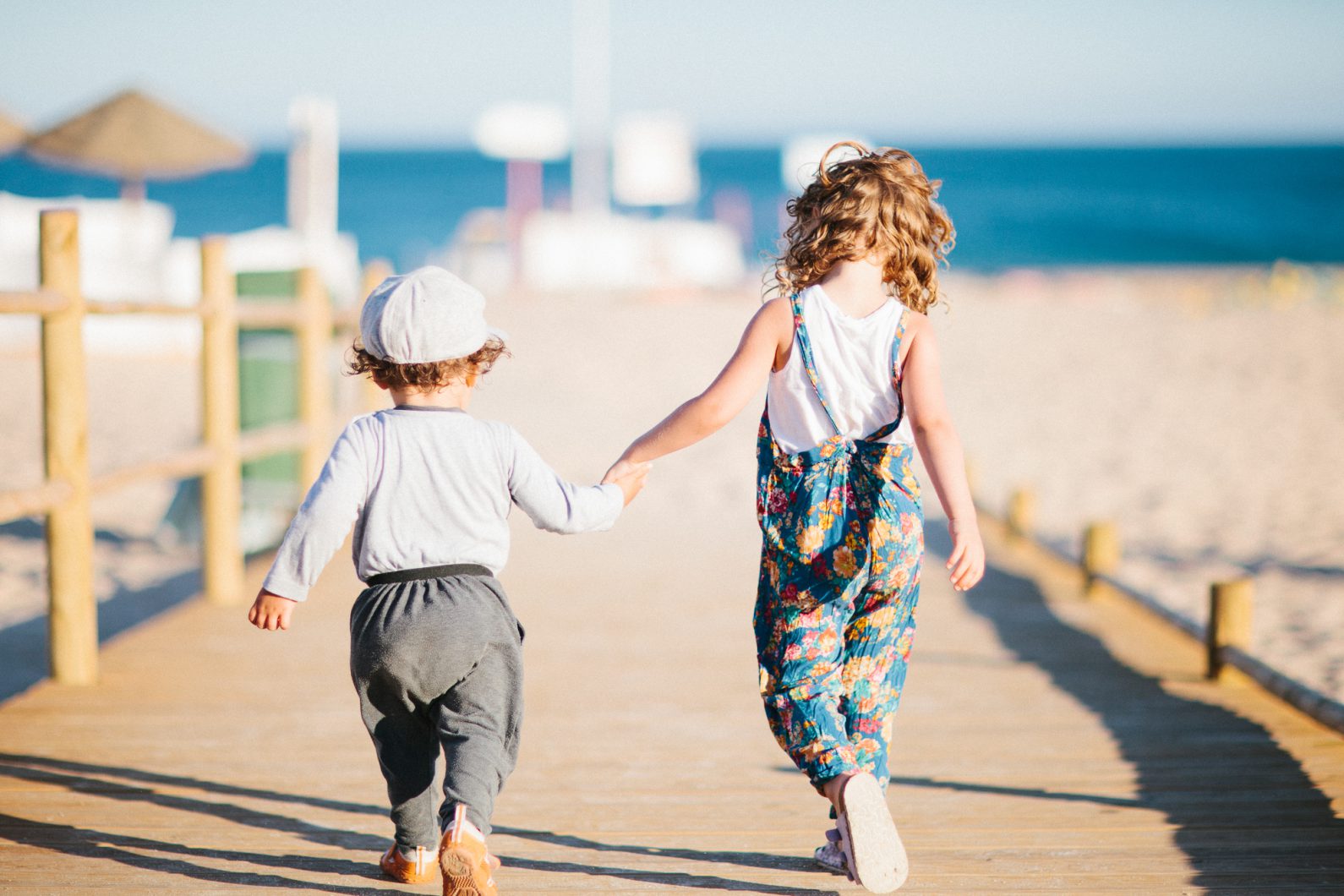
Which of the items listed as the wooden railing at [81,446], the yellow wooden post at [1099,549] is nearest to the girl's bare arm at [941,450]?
the wooden railing at [81,446]

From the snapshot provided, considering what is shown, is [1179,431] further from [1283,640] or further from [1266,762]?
[1266,762]

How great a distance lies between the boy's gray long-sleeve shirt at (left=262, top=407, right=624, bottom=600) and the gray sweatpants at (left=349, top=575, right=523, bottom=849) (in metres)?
0.07

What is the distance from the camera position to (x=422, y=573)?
7.57ft

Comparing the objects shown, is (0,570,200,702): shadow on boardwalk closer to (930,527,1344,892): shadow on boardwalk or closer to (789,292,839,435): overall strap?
(930,527,1344,892): shadow on boardwalk

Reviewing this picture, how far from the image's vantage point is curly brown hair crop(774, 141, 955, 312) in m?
2.40

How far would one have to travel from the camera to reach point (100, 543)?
26.6 ft

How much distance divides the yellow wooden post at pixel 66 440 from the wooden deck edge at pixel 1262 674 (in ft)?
11.0

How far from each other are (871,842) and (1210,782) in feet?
4.46

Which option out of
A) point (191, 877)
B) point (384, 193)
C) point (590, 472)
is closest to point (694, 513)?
point (590, 472)

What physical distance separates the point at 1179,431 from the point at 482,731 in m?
11.1

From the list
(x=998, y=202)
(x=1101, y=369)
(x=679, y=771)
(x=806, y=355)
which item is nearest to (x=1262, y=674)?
(x=679, y=771)

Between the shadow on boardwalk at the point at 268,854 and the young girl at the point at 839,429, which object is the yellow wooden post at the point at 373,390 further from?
the young girl at the point at 839,429

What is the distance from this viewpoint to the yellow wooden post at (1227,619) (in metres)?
3.98

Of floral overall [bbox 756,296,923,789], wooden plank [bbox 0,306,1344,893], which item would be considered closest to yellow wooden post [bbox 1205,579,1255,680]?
wooden plank [bbox 0,306,1344,893]
